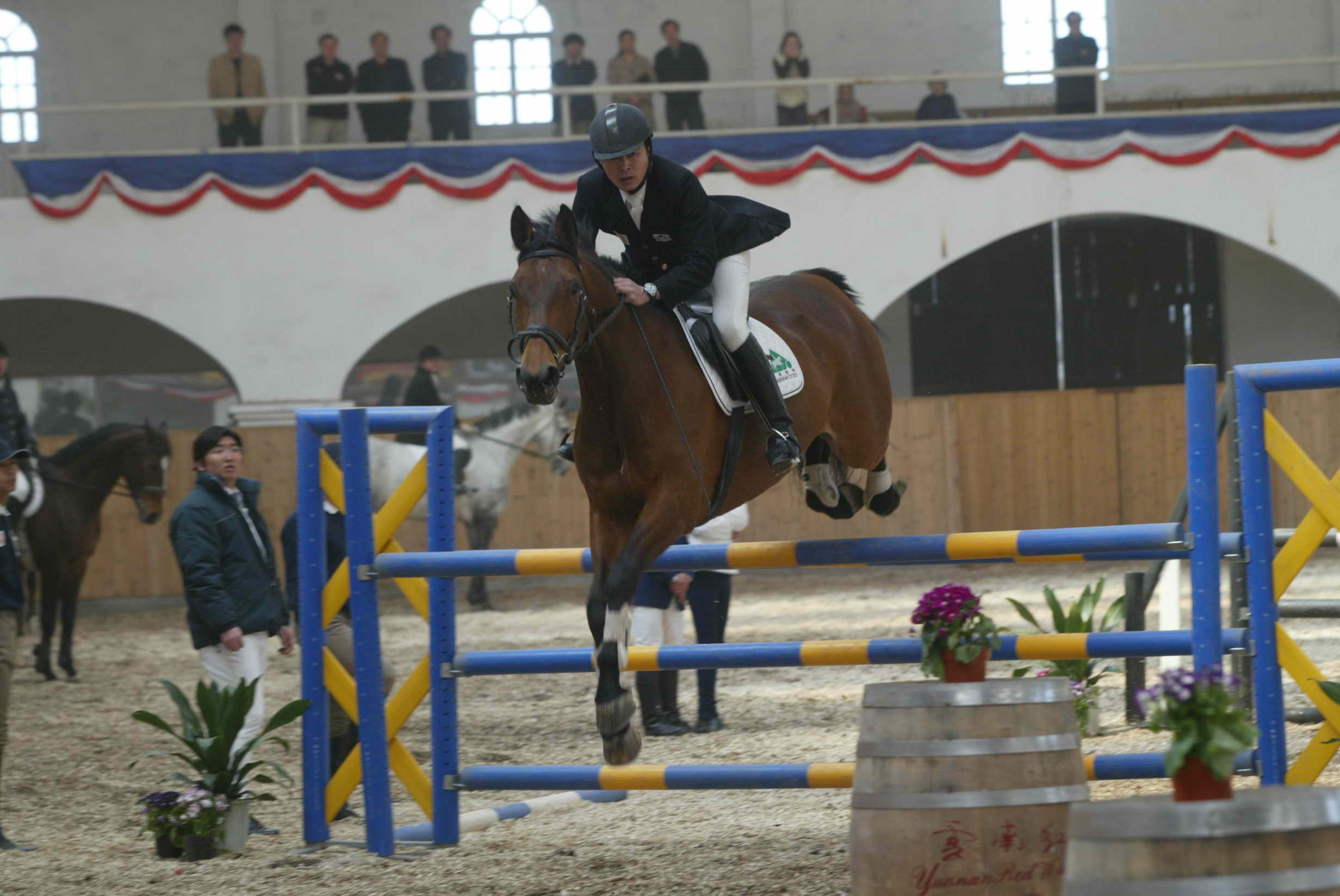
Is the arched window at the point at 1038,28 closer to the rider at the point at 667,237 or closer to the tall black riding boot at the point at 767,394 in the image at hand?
the rider at the point at 667,237

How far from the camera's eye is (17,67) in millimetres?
19250

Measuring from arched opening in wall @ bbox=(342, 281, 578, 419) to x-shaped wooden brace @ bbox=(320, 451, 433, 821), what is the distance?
14.0 metres

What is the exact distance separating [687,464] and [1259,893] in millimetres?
2350

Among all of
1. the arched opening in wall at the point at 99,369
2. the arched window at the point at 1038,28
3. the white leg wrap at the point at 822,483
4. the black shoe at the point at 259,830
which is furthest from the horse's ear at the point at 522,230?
the arched window at the point at 1038,28

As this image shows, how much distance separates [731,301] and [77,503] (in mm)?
7588

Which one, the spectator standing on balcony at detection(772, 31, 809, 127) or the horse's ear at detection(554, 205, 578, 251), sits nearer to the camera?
the horse's ear at detection(554, 205, 578, 251)

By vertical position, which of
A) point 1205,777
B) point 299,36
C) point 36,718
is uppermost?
point 299,36

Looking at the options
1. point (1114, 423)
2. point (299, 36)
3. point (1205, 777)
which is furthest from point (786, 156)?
point (1205, 777)

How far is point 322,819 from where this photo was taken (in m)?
5.10

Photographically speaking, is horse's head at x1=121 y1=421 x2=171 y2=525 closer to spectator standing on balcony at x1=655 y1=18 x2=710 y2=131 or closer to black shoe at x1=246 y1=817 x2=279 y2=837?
black shoe at x1=246 y1=817 x2=279 y2=837

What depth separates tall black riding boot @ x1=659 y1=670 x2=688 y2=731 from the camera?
7.45m

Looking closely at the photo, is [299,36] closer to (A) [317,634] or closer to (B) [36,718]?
(B) [36,718]

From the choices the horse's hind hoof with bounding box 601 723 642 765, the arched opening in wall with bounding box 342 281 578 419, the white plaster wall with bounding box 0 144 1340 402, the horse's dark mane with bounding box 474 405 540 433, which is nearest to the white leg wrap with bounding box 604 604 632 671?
the horse's hind hoof with bounding box 601 723 642 765

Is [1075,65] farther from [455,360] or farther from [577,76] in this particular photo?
[455,360]
